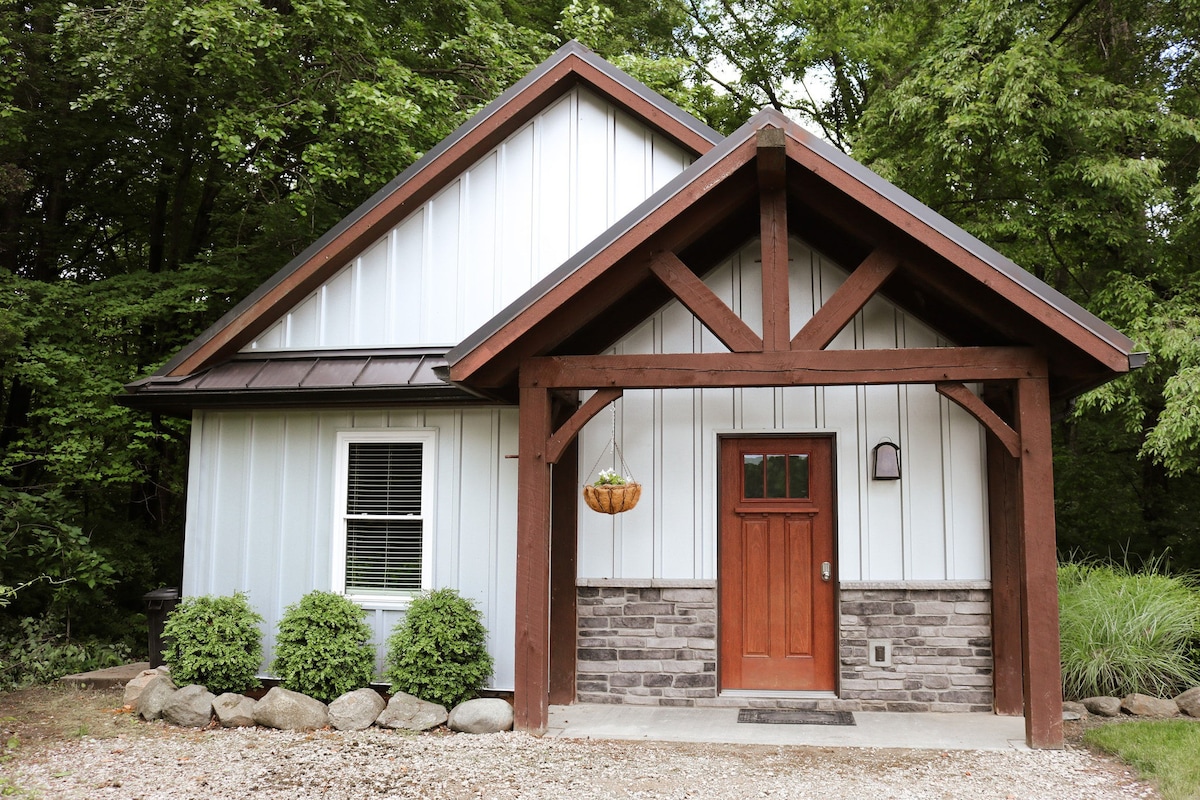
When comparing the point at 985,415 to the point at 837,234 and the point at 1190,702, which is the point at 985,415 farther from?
the point at 1190,702

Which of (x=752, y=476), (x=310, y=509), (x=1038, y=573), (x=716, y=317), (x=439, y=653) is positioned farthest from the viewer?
(x=310, y=509)

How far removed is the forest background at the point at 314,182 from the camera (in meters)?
9.88

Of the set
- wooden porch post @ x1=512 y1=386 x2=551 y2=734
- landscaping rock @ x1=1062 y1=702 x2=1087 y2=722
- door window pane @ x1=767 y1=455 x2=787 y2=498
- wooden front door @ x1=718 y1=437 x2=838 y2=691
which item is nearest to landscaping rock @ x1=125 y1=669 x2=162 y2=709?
wooden porch post @ x1=512 y1=386 x2=551 y2=734

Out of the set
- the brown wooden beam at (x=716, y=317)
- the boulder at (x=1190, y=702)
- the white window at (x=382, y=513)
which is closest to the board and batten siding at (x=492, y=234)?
the white window at (x=382, y=513)

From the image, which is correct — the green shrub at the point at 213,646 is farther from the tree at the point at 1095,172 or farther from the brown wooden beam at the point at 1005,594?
the tree at the point at 1095,172

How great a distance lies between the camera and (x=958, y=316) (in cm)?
663

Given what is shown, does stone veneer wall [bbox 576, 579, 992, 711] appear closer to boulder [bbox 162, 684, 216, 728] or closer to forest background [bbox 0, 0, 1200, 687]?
boulder [bbox 162, 684, 216, 728]

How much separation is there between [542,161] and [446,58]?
650cm

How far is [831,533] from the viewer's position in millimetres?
7027

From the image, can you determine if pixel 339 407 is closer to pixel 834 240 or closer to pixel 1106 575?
pixel 834 240

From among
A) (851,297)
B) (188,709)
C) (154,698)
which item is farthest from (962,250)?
(154,698)

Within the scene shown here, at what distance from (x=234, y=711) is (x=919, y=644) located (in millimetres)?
5206

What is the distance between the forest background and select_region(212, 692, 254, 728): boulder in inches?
116

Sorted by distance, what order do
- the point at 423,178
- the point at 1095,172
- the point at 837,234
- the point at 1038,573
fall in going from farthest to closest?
the point at 1095,172
the point at 423,178
the point at 837,234
the point at 1038,573
